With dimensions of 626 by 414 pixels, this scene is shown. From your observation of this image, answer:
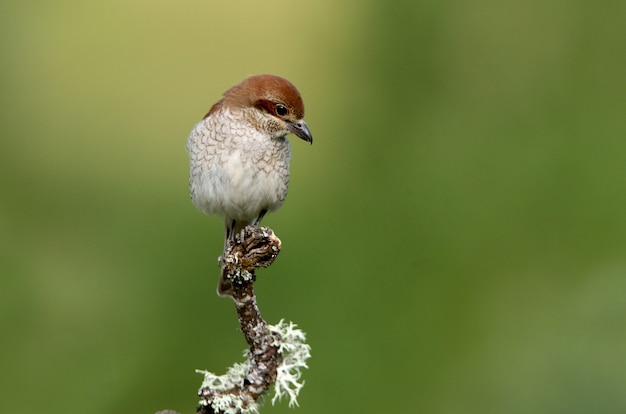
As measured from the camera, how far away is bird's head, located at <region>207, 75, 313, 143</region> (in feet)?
11.8

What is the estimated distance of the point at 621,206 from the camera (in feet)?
16.8

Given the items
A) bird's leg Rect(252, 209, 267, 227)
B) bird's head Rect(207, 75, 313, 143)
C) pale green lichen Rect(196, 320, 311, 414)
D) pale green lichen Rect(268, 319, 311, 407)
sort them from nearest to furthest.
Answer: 1. pale green lichen Rect(196, 320, 311, 414)
2. pale green lichen Rect(268, 319, 311, 407)
3. bird's head Rect(207, 75, 313, 143)
4. bird's leg Rect(252, 209, 267, 227)

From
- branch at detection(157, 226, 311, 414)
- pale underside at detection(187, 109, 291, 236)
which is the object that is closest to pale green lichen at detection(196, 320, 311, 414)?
branch at detection(157, 226, 311, 414)

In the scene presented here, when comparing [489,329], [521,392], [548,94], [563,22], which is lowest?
[521,392]

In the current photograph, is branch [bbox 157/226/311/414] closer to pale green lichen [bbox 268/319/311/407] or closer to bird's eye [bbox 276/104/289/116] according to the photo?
pale green lichen [bbox 268/319/311/407]

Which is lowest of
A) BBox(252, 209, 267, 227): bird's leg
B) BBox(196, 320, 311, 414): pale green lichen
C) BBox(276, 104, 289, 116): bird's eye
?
BBox(196, 320, 311, 414): pale green lichen

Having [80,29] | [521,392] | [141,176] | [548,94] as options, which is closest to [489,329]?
[521,392]

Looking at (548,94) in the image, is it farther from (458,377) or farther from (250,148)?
(250,148)

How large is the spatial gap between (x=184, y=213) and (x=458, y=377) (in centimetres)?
170

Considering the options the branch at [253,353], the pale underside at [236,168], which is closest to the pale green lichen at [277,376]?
the branch at [253,353]

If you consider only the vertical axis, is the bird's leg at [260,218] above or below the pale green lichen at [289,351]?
above

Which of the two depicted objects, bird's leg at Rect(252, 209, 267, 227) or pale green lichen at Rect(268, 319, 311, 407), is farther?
bird's leg at Rect(252, 209, 267, 227)

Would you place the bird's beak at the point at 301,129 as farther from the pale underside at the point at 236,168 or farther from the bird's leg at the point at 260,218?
the bird's leg at the point at 260,218

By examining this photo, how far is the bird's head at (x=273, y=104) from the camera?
3600 millimetres
